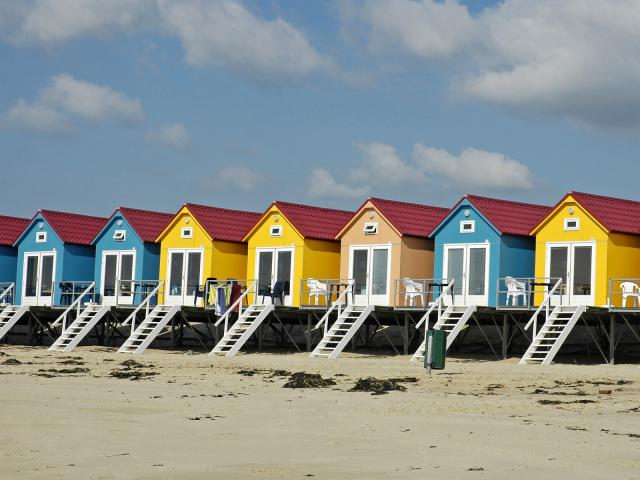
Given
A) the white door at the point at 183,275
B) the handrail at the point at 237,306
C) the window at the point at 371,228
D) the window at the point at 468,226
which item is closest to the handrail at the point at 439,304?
the window at the point at 468,226

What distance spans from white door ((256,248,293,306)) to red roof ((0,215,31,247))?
12407 millimetres

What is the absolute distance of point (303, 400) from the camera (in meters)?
20.3

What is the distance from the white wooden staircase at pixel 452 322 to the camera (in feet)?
99.5

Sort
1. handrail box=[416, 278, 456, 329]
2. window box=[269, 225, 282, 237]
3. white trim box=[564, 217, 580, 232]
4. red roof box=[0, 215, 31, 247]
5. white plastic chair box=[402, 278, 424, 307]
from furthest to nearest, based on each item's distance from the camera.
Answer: red roof box=[0, 215, 31, 247] → window box=[269, 225, 282, 237] → white plastic chair box=[402, 278, 424, 307] → white trim box=[564, 217, 580, 232] → handrail box=[416, 278, 456, 329]

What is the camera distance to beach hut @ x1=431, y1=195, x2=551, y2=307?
33.1 m

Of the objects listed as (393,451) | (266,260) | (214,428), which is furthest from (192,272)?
(393,451)

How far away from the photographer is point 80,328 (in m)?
37.5

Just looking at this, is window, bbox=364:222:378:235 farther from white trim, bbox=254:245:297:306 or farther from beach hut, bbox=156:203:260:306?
beach hut, bbox=156:203:260:306

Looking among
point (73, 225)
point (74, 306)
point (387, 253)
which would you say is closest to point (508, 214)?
point (387, 253)

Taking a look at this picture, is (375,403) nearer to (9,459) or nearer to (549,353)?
(9,459)

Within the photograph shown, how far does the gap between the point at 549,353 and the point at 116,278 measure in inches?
672

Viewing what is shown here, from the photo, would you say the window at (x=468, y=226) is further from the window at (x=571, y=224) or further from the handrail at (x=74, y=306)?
the handrail at (x=74, y=306)

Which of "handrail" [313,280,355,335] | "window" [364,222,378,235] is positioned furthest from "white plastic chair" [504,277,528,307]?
"window" [364,222,378,235]

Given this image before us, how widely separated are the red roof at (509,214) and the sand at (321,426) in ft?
22.7
